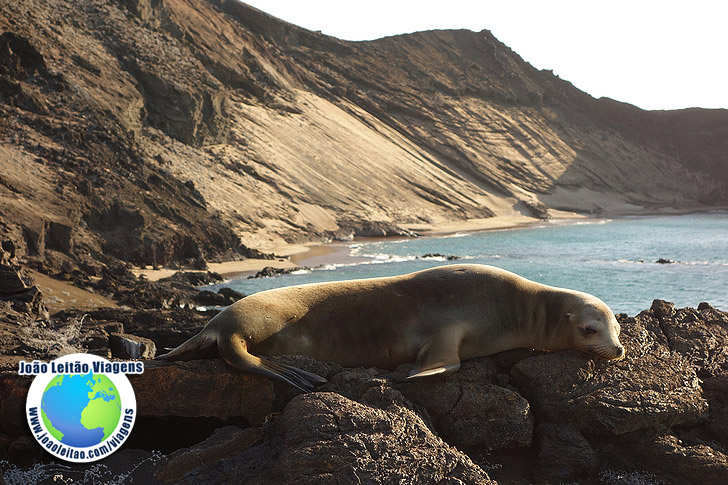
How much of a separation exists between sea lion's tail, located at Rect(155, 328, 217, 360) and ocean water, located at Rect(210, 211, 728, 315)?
47.8ft

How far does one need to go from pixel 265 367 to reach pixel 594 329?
2358 mm

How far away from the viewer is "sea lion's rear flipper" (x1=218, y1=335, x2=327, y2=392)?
13.9 feet

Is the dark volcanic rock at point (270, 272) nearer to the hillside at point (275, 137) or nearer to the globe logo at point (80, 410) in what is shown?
the hillside at point (275, 137)

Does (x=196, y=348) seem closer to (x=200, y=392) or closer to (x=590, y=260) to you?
(x=200, y=392)

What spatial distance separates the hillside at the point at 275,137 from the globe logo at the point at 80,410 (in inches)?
519

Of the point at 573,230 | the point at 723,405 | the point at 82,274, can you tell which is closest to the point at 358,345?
the point at 723,405

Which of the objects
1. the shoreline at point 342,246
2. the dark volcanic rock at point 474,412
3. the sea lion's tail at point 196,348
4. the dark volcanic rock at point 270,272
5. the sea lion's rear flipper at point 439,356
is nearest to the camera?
the dark volcanic rock at point 474,412

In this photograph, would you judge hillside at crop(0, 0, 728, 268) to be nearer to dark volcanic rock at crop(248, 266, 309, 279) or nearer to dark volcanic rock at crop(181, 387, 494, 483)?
dark volcanic rock at crop(248, 266, 309, 279)

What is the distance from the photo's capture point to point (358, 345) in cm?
493

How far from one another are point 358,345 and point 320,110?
44851 millimetres

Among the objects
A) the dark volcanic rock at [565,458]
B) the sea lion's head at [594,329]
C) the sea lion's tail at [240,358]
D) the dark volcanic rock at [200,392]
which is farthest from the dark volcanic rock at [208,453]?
the sea lion's head at [594,329]

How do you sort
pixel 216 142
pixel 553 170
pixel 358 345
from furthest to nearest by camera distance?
pixel 553 170 < pixel 216 142 < pixel 358 345

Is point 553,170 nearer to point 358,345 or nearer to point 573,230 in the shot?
point 573,230

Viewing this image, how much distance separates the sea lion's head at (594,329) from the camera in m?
4.71
